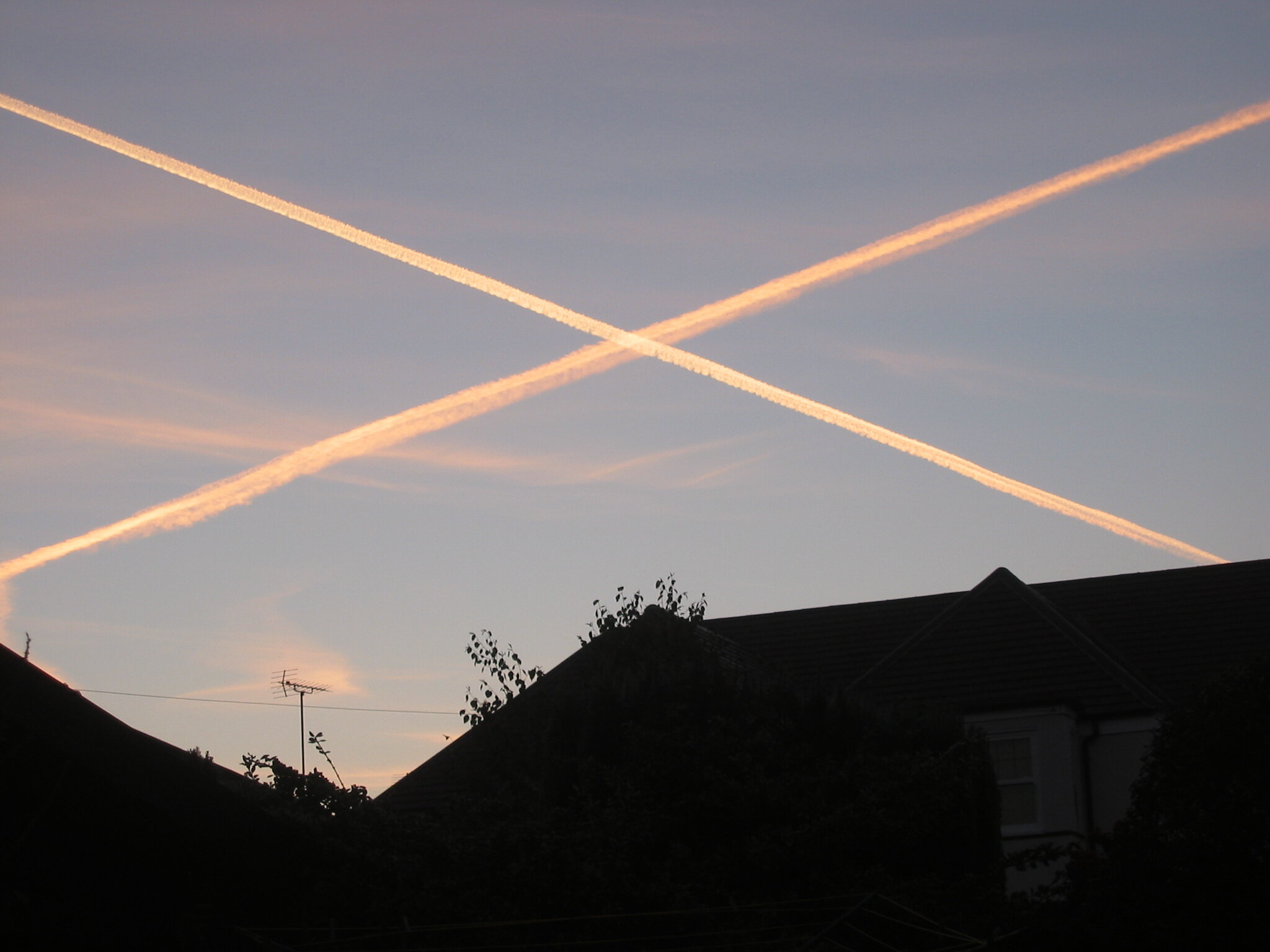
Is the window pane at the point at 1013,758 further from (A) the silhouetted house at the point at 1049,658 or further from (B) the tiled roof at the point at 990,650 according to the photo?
(B) the tiled roof at the point at 990,650

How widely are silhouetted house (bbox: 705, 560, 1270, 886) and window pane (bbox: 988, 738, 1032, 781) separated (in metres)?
Result: 0.02

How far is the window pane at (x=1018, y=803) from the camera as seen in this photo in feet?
A: 69.6

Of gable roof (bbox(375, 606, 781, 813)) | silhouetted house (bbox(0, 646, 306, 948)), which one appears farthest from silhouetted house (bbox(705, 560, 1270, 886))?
silhouetted house (bbox(0, 646, 306, 948))

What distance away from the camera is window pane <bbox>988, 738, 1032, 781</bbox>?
21.5m

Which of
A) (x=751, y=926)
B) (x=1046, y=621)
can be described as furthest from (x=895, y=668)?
(x=751, y=926)

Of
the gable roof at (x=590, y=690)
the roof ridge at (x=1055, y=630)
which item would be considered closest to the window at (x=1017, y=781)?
the roof ridge at (x=1055, y=630)

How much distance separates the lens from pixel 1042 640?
23375 millimetres

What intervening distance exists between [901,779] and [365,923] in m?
5.76

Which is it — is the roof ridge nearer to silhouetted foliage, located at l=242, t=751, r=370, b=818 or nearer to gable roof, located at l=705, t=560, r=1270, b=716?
gable roof, located at l=705, t=560, r=1270, b=716

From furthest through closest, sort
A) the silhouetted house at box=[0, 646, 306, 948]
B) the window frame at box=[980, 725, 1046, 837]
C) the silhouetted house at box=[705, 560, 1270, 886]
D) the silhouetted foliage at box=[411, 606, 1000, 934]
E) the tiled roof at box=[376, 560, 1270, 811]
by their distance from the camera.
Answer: the silhouetted house at box=[705, 560, 1270, 886] < the window frame at box=[980, 725, 1046, 837] < the tiled roof at box=[376, 560, 1270, 811] < the silhouetted foliage at box=[411, 606, 1000, 934] < the silhouetted house at box=[0, 646, 306, 948]

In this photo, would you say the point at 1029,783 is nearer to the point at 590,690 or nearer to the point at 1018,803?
the point at 1018,803

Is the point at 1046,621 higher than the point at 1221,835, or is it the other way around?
the point at 1046,621

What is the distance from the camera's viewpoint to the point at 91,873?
10828mm

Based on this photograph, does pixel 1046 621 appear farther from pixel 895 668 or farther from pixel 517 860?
pixel 517 860
